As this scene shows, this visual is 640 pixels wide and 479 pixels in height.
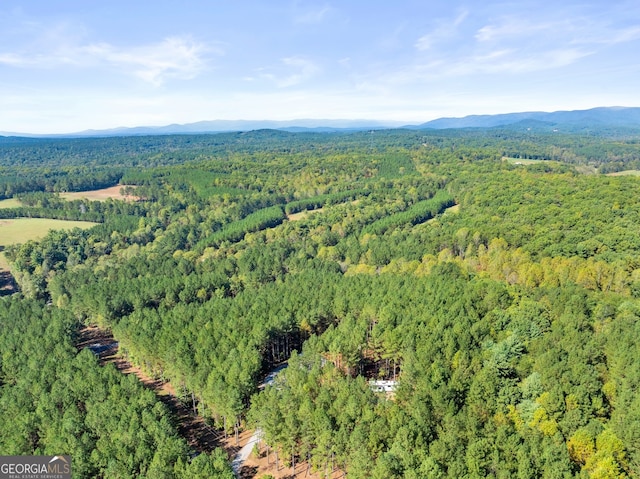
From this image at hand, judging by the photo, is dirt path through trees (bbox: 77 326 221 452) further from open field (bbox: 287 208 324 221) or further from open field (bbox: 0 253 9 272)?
open field (bbox: 287 208 324 221)

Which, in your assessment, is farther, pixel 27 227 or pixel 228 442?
pixel 27 227

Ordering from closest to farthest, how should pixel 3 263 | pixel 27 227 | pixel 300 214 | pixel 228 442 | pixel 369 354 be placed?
1. pixel 228 442
2. pixel 369 354
3. pixel 3 263
4. pixel 27 227
5. pixel 300 214

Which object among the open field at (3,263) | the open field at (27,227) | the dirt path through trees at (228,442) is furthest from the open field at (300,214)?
the dirt path through trees at (228,442)

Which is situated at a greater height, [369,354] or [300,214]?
[300,214]

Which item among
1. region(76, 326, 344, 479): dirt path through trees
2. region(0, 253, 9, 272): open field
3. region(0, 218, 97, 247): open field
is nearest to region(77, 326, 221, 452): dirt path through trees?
region(76, 326, 344, 479): dirt path through trees

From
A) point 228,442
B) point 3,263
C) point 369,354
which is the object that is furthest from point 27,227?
point 369,354

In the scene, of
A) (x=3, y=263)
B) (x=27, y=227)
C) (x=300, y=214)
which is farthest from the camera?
(x=300, y=214)

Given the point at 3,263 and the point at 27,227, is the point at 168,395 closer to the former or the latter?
the point at 3,263

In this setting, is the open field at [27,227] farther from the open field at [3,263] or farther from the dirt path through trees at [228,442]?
the dirt path through trees at [228,442]
